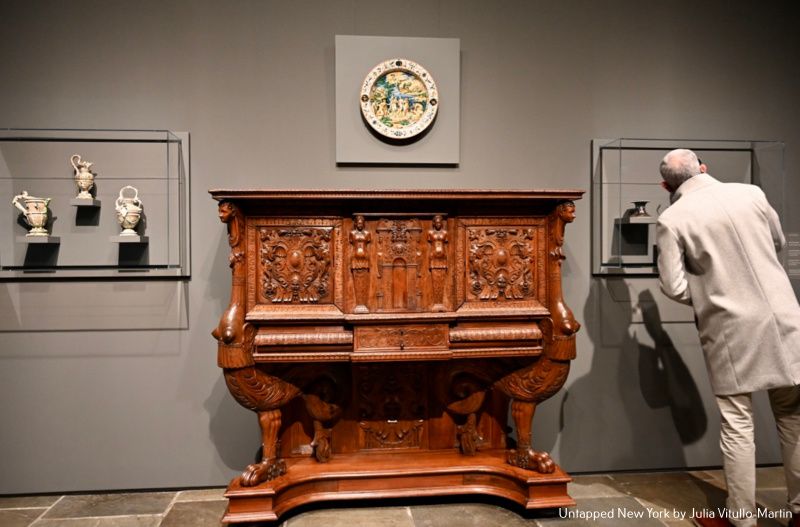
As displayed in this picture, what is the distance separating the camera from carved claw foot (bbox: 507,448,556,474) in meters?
2.73

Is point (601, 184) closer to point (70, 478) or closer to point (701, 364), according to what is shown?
point (701, 364)

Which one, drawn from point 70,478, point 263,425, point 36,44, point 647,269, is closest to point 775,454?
point 647,269

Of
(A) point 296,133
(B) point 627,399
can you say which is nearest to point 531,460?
(B) point 627,399

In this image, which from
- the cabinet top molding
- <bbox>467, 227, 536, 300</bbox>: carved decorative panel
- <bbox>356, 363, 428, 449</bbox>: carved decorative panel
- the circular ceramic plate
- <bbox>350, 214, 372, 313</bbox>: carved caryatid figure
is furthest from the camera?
the circular ceramic plate

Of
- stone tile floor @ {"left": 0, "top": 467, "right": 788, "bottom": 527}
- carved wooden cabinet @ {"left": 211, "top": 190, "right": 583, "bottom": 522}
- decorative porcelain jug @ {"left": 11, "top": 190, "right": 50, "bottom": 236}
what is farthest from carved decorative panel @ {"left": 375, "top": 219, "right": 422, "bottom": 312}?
decorative porcelain jug @ {"left": 11, "top": 190, "right": 50, "bottom": 236}

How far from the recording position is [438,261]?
2641mm

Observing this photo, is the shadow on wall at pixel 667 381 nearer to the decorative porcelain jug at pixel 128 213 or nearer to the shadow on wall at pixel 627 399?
the shadow on wall at pixel 627 399

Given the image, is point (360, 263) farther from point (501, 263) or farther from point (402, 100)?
point (402, 100)

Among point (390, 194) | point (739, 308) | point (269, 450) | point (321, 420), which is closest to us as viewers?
point (739, 308)

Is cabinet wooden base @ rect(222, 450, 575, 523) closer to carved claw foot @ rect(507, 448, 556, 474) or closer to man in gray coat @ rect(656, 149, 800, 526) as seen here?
carved claw foot @ rect(507, 448, 556, 474)

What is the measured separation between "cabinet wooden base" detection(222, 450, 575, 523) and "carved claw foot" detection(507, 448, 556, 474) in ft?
0.10

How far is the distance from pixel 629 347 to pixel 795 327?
1059 millimetres

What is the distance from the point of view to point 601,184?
3268 millimetres

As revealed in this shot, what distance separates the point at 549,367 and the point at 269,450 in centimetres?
158
